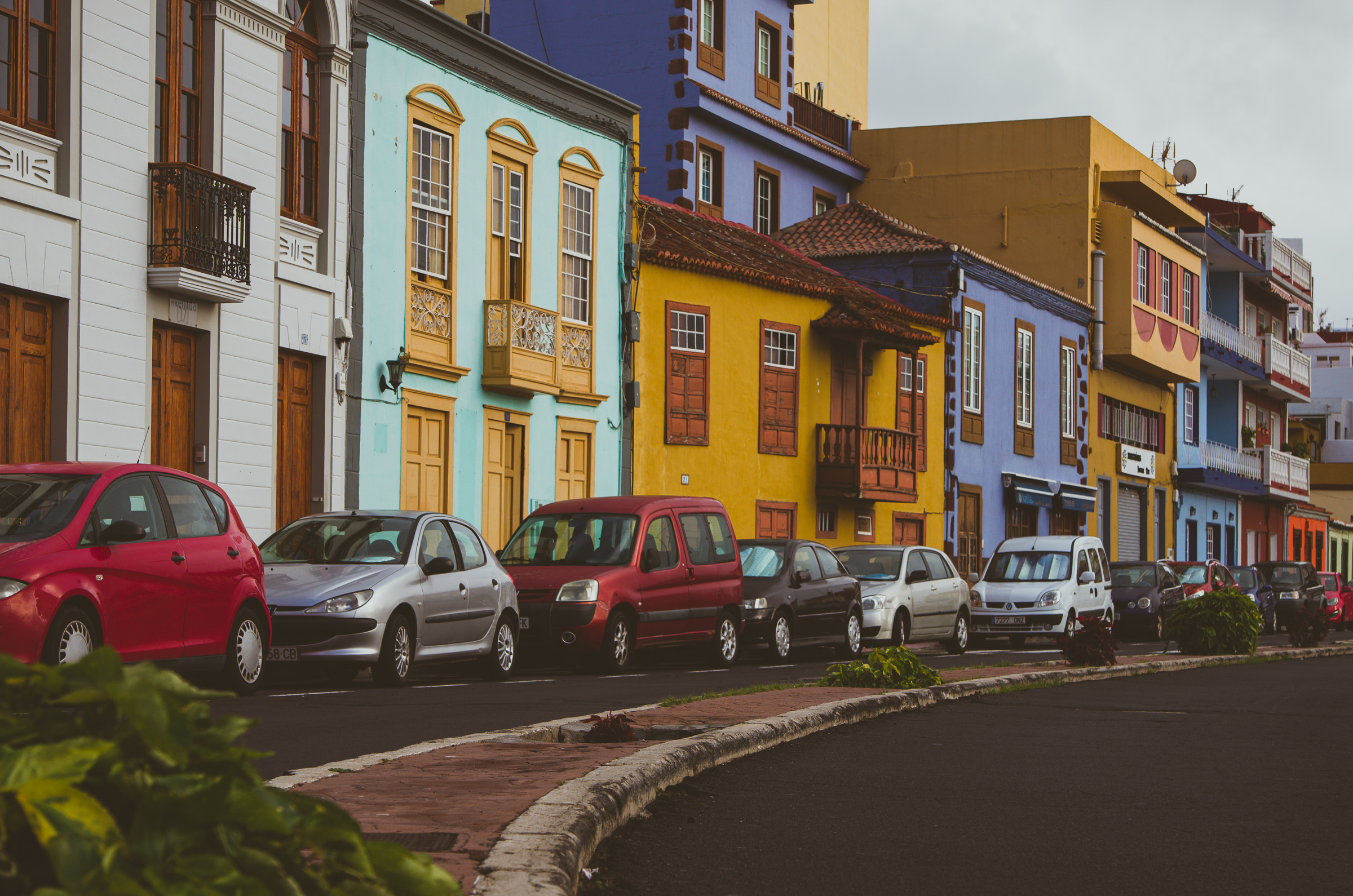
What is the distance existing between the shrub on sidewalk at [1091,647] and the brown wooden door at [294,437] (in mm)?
9508

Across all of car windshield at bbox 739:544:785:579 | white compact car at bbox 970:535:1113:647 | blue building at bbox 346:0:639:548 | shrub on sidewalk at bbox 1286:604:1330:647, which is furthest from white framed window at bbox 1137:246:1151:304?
car windshield at bbox 739:544:785:579

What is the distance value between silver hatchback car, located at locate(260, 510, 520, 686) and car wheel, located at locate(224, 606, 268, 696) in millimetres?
1023

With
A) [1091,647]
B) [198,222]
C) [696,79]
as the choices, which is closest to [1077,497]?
[696,79]

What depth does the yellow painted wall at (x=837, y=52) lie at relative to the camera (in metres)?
48.2

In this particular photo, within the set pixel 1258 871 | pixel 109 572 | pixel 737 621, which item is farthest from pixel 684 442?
pixel 1258 871

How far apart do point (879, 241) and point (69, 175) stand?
81.8ft

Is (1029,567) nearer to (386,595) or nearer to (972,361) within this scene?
(972,361)

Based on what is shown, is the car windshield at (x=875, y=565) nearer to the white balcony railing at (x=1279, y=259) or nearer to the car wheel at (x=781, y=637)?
the car wheel at (x=781, y=637)

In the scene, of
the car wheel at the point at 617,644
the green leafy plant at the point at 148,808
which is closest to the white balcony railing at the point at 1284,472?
the car wheel at the point at 617,644

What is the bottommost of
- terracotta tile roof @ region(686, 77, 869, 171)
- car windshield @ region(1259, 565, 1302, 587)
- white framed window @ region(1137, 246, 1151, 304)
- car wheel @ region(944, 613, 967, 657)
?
car wheel @ region(944, 613, 967, 657)

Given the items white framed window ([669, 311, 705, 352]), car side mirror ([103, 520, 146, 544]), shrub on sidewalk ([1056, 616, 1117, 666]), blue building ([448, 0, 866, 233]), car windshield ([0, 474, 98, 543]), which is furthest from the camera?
blue building ([448, 0, 866, 233])

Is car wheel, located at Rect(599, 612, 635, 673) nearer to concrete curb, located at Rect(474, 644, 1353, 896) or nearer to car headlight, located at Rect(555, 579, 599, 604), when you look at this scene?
car headlight, located at Rect(555, 579, 599, 604)

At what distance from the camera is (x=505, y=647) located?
55.8 ft

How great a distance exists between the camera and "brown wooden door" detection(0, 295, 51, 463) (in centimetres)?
1716
